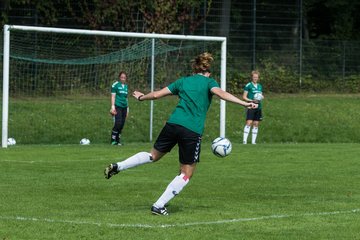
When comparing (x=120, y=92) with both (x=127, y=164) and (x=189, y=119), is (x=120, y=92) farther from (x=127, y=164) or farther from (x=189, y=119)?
(x=189, y=119)

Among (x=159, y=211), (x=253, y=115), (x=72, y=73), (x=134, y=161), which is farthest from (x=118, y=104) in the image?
(x=159, y=211)

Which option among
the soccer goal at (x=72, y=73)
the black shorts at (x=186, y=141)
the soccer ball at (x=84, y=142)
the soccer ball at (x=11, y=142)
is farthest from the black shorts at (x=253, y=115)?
the black shorts at (x=186, y=141)

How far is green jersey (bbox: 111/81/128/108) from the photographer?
2433 cm

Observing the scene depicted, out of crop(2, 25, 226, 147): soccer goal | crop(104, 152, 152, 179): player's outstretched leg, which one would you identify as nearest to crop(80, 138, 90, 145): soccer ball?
crop(2, 25, 226, 147): soccer goal

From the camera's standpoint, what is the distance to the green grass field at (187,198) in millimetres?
9984

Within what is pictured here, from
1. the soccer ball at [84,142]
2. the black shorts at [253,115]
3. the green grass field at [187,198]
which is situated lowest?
the soccer ball at [84,142]

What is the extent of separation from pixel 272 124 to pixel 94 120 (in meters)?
6.49

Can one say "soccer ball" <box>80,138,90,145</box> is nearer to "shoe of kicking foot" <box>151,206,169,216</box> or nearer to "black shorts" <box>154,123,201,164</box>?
"black shorts" <box>154,123,201,164</box>

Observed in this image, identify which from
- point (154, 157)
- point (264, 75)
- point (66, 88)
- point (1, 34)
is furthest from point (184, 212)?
point (264, 75)

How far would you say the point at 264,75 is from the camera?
119ft

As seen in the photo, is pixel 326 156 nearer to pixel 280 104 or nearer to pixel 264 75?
pixel 280 104

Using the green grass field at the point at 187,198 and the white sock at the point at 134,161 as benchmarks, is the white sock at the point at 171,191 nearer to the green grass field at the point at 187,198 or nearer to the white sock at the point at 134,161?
the green grass field at the point at 187,198

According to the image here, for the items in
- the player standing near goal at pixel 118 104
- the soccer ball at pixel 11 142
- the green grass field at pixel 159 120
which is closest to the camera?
the soccer ball at pixel 11 142

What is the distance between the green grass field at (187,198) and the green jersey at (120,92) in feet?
12.9
